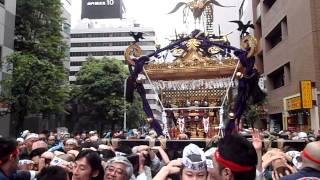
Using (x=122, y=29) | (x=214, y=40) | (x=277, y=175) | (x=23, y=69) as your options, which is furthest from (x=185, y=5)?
(x=122, y=29)

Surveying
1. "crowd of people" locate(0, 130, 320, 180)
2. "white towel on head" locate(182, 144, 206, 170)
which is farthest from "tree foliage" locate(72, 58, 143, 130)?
"white towel on head" locate(182, 144, 206, 170)

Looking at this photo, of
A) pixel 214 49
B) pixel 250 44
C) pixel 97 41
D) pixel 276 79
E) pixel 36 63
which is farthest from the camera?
pixel 97 41

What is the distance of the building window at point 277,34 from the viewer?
28094mm

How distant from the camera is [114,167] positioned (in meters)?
3.70

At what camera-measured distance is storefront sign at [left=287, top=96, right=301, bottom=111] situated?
76.3ft

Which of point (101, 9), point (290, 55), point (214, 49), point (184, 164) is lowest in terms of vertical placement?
point (184, 164)

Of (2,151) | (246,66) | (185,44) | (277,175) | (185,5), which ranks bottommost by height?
(277,175)

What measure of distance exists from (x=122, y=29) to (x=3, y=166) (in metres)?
77.5

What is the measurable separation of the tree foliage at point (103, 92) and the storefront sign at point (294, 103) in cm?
1687

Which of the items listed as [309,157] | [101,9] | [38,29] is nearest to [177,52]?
[309,157]

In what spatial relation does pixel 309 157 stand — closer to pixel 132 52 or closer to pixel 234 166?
pixel 234 166

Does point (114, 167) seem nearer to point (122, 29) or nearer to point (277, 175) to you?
point (277, 175)

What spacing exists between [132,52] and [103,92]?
2803 centimetres

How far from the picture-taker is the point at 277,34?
32344 millimetres
